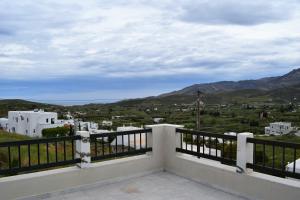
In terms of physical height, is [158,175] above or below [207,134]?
below

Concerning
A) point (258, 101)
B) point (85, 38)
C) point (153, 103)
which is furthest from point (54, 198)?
point (258, 101)

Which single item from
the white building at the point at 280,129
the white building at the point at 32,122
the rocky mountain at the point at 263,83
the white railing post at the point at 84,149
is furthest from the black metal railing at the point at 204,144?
the rocky mountain at the point at 263,83

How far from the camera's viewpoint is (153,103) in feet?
207

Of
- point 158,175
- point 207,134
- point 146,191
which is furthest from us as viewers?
point 158,175

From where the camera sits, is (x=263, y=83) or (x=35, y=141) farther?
(x=263, y=83)

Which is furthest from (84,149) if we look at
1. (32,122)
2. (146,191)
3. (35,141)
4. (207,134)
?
(32,122)

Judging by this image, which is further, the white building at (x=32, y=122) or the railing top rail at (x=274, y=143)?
the white building at (x=32, y=122)

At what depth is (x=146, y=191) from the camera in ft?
14.8

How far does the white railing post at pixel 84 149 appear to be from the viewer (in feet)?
14.9

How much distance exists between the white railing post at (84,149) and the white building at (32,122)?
27542 mm

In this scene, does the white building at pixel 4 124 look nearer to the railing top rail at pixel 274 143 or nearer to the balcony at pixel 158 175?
the balcony at pixel 158 175

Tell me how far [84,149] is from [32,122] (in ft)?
92.2

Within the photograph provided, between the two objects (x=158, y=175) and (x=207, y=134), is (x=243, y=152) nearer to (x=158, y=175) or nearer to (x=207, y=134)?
(x=207, y=134)

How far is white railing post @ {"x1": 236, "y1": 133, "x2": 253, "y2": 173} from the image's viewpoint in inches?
165
